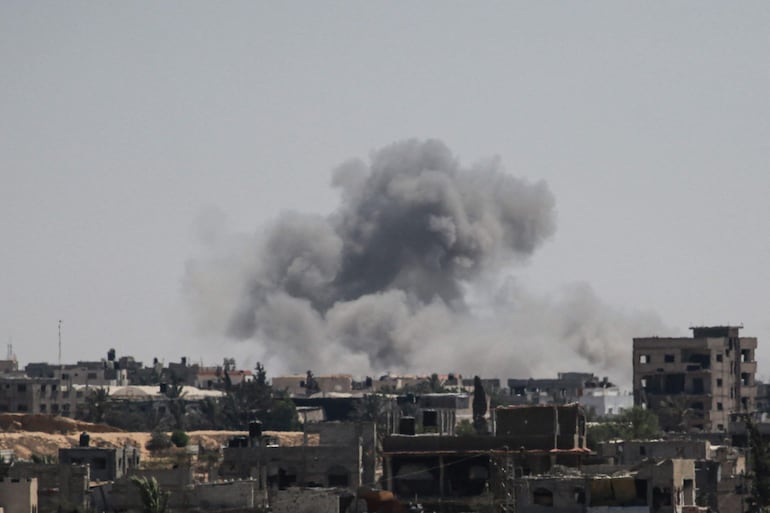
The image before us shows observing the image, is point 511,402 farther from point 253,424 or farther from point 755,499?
point 755,499

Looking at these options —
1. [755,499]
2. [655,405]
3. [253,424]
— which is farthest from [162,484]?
[655,405]

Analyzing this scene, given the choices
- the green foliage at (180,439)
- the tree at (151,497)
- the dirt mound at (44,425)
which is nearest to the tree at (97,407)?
the dirt mound at (44,425)

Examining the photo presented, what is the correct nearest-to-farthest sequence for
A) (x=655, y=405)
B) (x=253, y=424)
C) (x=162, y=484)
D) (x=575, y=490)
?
(x=575, y=490)
(x=162, y=484)
(x=253, y=424)
(x=655, y=405)

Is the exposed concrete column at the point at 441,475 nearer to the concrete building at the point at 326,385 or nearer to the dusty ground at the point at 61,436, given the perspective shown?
the dusty ground at the point at 61,436

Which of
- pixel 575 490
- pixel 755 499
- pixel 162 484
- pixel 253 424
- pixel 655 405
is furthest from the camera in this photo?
pixel 655 405

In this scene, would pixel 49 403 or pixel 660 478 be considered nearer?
pixel 660 478

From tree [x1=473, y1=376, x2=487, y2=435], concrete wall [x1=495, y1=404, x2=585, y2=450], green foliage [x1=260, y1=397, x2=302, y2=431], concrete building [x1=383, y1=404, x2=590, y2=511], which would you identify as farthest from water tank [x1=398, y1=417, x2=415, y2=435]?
green foliage [x1=260, y1=397, x2=302, y2=431]

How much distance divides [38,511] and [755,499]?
1094 inches

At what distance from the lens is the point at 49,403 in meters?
160

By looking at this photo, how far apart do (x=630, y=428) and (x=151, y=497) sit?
55881 mm

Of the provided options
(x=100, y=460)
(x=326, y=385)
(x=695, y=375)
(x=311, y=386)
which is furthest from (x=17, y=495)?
(x=326, y=385)

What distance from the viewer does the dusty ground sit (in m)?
124

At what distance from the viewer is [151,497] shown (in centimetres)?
6700

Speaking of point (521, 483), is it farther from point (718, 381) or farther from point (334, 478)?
point (718, 381)
